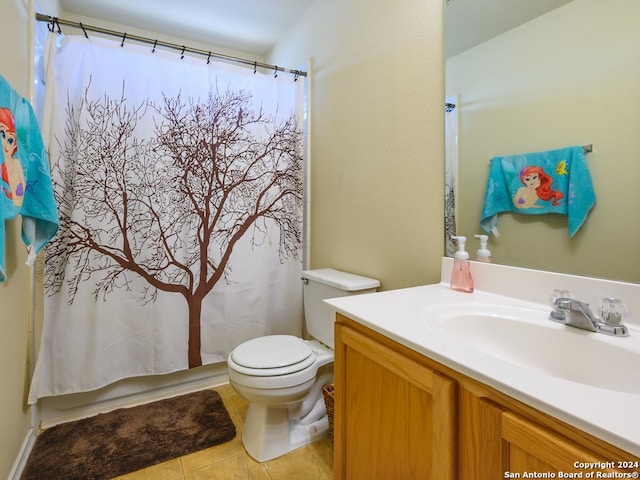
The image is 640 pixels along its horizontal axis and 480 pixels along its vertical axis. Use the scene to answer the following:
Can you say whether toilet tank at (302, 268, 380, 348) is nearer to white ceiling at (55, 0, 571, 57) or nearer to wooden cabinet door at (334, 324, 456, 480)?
wooden cabinet door at (334, 324, 456, 480)

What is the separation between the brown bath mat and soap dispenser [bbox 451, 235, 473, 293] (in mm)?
1314

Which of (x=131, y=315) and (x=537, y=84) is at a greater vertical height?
(x=537, y=84)

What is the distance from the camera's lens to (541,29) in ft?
3.17

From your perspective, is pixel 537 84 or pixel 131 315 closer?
pixel 537 84

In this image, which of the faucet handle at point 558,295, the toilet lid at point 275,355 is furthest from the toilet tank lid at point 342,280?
the faucet handle at point 558,295

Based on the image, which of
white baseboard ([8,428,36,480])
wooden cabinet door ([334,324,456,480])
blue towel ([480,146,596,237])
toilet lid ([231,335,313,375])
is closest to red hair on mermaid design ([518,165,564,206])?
blue towel ([480,146,596,237])

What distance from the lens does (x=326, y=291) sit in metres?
1.65

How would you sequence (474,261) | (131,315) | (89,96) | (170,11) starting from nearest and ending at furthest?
(474,261) < (89,96) < (131,315) < (170,11)

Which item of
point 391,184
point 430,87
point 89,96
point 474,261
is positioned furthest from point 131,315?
point 430,87

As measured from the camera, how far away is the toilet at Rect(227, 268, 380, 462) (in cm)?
135

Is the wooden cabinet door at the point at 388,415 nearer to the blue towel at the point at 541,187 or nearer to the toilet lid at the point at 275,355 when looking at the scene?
the toilet lid at the point at 275,355

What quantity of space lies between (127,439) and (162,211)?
1.16m

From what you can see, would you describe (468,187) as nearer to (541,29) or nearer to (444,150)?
(444,150)

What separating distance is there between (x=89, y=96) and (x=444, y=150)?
1745 millimetres
